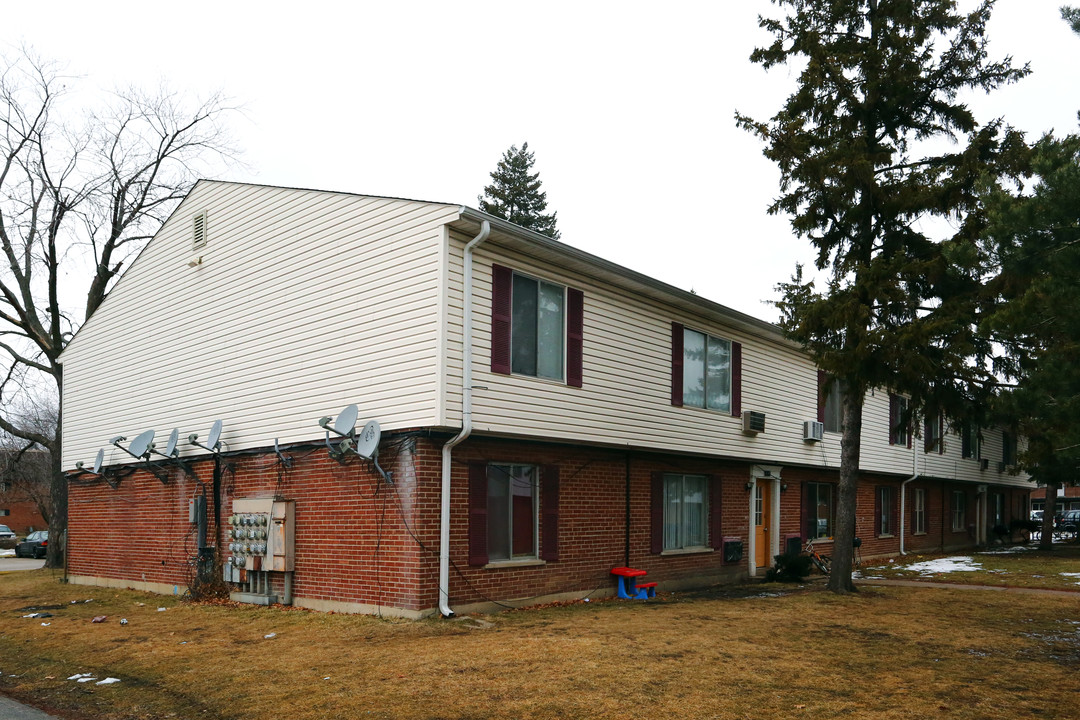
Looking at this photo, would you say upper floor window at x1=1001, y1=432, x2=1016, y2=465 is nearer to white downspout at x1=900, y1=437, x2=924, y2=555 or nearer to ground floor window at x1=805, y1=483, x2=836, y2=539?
white downspout at x1=900, y1=437, x2=924, y2=555

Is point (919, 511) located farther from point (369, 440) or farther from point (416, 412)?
point (369, 440)

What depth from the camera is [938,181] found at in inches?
606

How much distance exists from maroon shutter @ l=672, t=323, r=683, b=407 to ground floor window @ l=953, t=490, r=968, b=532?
19681 millimetres

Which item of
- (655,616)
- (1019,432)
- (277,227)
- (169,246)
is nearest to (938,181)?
(1019,432)

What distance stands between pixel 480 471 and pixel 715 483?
7099 mm

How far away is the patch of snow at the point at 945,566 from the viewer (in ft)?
71.8

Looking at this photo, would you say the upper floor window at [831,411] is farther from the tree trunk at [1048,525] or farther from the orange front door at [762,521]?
the tree trunk at [1048,525]

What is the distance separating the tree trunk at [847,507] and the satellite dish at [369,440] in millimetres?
8322

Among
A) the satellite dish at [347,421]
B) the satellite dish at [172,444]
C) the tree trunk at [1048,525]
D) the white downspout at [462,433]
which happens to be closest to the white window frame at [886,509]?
the tree trunk at [1048,525]

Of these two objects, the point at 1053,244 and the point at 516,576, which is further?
the point at 516,576

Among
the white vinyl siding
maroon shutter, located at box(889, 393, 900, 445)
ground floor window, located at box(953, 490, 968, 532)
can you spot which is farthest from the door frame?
ground floor window, located at box(953, 490, 968, 532)

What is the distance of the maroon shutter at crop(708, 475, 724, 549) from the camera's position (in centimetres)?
1847

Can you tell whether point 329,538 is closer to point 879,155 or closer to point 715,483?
A: point 715,483

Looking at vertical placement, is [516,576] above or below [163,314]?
below
